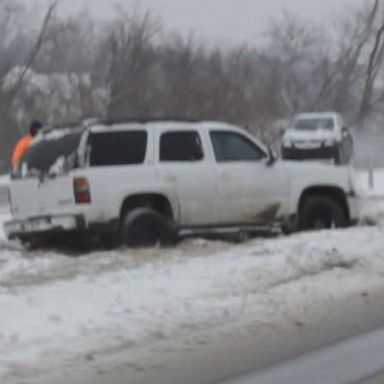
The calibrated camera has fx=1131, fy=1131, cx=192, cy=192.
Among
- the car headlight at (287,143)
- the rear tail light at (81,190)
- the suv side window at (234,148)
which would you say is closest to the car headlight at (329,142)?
the car headlight at (287,143)

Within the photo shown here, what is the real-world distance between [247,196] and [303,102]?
47578mm

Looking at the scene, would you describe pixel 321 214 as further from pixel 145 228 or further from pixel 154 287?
pixel 154 287

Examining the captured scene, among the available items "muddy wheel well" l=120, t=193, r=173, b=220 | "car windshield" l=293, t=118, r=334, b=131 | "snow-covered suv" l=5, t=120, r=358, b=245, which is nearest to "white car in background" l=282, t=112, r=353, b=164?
"car windshield" l=293, t=118, r=334, b=131

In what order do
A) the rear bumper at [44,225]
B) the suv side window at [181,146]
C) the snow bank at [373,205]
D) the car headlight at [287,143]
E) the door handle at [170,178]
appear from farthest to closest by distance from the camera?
the car headlight at [287,143] → the snow bank at [373,205] → the suv side window at [181,146] → the door handle at [170,178] → the rear bumper at [44,225]

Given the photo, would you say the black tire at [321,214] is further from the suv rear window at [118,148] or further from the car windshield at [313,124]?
the car windshield at [313,124]

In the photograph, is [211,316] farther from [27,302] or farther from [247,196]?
[247,196]

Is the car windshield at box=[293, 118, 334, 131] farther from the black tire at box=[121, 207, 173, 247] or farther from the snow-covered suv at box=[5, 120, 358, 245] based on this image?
the black tire at box=[121, 207, 173, 247]

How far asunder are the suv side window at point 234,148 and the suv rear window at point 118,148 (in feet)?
3.51

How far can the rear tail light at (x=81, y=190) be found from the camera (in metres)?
13.4

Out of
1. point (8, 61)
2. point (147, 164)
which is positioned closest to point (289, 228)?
point (147, 164)

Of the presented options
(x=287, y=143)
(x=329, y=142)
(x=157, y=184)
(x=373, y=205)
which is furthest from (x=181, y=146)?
(x=287, y=143)

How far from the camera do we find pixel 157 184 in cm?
1403

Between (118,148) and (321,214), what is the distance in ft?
10.6

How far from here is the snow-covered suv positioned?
13594 mm
